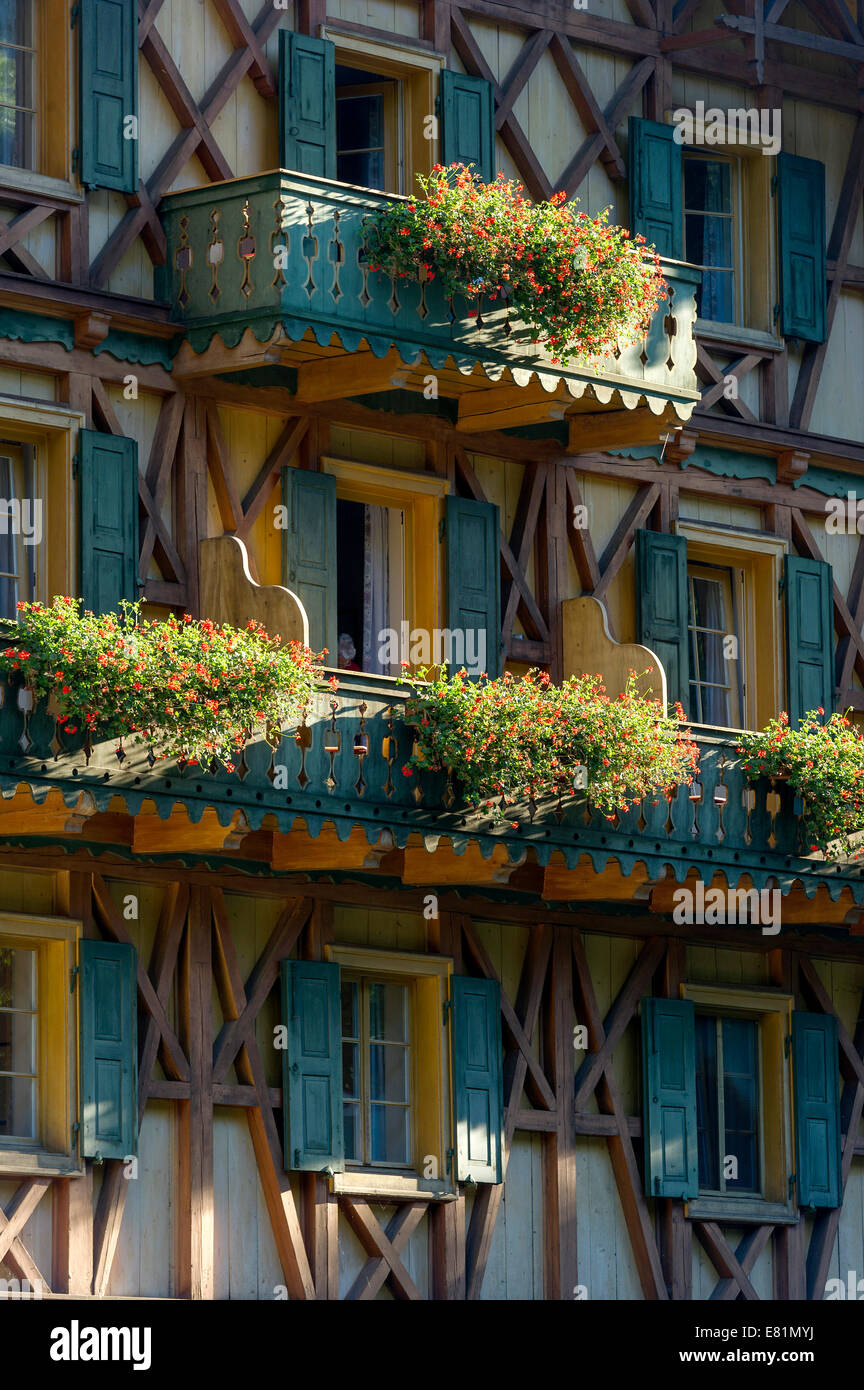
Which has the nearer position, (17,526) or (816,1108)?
(17,526)

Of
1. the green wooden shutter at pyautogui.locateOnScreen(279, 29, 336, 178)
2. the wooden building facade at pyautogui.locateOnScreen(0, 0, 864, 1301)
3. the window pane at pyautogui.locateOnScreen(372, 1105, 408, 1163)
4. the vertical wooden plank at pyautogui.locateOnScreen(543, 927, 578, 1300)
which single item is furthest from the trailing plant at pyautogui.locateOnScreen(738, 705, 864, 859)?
the green wooden shutter at pyautogui.locateOnScreen(279, 29, 336, 178)

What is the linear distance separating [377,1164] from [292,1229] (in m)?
1.15

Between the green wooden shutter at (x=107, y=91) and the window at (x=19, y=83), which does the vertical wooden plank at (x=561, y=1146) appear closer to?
the green wooden shutter at (x=107, y=91)

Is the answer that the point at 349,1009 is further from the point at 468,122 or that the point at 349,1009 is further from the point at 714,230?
the point at 714,230

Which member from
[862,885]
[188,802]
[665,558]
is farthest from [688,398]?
[188,802]

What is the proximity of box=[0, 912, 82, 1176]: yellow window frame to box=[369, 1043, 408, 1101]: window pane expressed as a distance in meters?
2.94

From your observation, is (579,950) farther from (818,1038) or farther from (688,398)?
(688,398)

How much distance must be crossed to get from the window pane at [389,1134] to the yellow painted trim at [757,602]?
5.05m

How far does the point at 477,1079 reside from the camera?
27078mm

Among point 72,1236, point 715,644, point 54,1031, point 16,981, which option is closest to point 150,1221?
point 72,1236

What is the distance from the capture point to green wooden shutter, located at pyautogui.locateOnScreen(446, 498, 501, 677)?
27891 mm

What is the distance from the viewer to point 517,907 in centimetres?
2786

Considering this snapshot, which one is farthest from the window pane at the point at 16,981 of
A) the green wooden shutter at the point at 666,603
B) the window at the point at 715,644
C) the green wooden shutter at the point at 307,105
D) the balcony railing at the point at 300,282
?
the window at the point at 715,644

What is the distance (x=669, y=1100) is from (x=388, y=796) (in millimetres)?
4049
